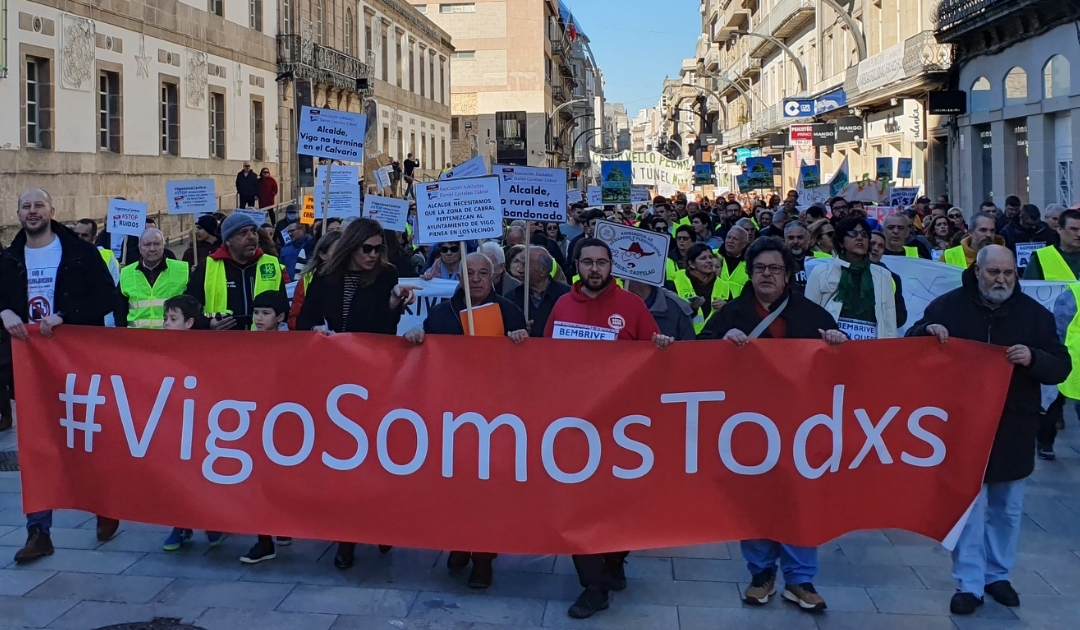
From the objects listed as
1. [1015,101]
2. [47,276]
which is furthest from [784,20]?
[47,276]

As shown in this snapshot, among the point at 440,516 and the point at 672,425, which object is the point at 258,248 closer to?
the point at 440,516

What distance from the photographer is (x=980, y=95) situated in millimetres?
27203

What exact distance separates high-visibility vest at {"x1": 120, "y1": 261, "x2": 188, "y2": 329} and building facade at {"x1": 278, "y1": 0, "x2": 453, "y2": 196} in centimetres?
2532

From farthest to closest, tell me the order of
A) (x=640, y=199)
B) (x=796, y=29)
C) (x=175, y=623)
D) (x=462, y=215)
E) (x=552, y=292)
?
(x=796, y=29) < (x=640, y=199) < (x=552, y=292) < (x=462, y=215) < (x=175, y=623)

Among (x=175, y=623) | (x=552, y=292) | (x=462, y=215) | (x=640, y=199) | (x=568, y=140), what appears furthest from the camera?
(x=568, y=140)

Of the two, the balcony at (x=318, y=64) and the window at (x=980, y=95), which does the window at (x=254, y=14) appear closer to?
the balcony at (x=318, y=64)

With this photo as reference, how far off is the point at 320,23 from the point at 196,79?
12594 millimetres

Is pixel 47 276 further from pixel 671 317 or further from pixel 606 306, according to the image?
pixel 671 317

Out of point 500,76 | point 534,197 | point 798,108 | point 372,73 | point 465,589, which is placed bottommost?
point 465,589

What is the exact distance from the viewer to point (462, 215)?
700 centimetres

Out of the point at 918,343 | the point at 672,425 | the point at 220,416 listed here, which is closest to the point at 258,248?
the point at 220,416

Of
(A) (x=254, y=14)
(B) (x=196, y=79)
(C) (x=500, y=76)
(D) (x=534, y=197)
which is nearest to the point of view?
(D) (x=534, y=197)

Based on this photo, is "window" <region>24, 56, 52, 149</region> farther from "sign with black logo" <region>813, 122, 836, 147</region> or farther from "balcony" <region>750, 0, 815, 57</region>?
"balcony" <region>750, 0, 815, 57</region>

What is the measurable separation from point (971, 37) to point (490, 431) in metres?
24.7
